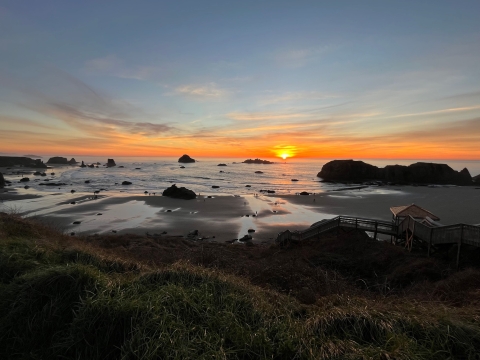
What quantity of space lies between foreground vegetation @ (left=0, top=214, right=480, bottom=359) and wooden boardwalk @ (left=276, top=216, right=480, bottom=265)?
1035cm

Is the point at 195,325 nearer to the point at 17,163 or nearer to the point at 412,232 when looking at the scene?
the point at 412,232

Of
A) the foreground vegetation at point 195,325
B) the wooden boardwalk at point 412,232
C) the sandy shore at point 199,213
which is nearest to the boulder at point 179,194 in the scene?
the sandy shore at point 199,213

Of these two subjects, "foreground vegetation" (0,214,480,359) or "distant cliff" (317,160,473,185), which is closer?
"foreground vegetation" (0,214,480,359)

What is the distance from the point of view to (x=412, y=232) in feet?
55.1

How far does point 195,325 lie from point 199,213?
32.0 metres

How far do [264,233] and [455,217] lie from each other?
Result: 25.5m

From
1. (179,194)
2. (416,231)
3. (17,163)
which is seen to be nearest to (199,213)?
(179,194)

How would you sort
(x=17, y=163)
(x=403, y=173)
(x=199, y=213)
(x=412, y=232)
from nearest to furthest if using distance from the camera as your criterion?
1. (x=412, y=232)
2. (x=199, y=213)
3. (x=403, y=173)
4. (x=17, y=163)

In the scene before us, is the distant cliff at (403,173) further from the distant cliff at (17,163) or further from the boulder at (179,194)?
the distant cliff at (17,163)

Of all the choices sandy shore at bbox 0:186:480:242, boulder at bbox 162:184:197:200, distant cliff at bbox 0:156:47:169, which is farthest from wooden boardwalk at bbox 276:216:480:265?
distant cliff at bbox 0:156:47:169

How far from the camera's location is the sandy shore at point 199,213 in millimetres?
27391

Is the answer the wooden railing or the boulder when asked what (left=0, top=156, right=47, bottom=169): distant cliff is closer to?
the boulder

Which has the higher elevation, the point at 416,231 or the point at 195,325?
the point at 195,325

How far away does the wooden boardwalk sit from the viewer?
12.7 meters
